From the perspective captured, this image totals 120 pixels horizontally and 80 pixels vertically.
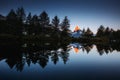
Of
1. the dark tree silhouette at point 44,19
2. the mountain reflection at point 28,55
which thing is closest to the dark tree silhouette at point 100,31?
the dark tree silhouette at point 44,19

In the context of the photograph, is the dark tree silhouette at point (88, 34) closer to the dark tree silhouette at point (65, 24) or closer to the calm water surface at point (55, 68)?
the dark tree silhouette at point (65, 24)

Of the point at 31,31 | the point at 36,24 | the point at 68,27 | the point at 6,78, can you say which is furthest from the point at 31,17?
the point at 6,78

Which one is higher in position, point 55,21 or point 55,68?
point 55,21

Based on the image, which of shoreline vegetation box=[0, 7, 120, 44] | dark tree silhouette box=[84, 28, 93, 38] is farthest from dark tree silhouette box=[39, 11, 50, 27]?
dark tree silhouette box=[84, 28, 93, 38]

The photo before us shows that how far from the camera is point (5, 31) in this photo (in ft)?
185

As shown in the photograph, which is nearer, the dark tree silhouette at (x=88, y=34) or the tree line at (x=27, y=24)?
the tree line at (x=27, y=24)

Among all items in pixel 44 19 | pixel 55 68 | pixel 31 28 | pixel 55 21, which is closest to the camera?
pixel 55 68

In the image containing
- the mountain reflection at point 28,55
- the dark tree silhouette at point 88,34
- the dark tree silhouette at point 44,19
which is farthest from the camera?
the dark tree silhouette at point 88,34

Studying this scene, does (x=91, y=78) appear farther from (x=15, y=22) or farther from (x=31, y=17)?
(x=31, y=17)

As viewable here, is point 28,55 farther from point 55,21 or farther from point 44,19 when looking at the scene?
point 55,21

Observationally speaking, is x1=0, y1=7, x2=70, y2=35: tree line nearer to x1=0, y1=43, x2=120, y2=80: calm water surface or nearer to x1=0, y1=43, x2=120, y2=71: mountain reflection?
x1=0, y1=43, x2=120, y2=71: mountain reflection

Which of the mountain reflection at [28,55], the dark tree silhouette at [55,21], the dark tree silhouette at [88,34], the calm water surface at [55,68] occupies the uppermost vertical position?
the dark tree silhouette at [55,21]

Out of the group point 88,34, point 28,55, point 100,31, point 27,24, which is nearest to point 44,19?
point 27,24

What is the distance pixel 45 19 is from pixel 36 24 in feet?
22.8
